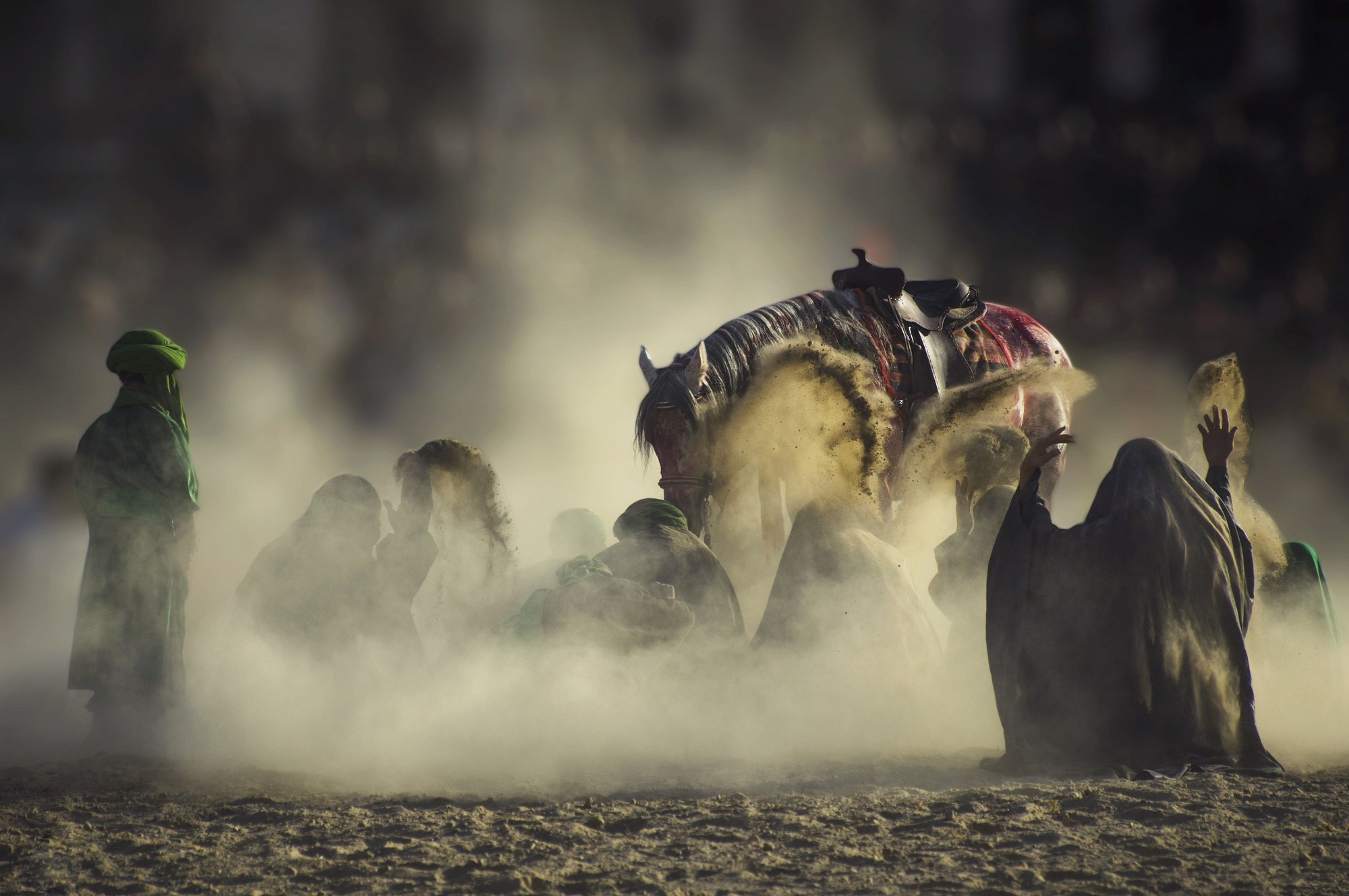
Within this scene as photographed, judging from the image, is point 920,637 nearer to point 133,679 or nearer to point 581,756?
point 581,756

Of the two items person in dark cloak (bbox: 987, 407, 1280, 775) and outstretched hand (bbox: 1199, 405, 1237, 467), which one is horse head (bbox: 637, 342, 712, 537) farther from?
outstretched hand (bbox: 1199, 405, 1237, 467)

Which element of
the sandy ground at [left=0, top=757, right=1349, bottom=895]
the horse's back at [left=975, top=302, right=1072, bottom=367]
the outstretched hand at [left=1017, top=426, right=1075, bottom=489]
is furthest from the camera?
the horse's back at [left=975, top=302, right=1072, bottom=367]

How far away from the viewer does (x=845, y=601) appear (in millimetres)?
5453

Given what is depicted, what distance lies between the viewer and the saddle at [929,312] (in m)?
7.11

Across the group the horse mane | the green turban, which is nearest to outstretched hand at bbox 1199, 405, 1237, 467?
the horse mane

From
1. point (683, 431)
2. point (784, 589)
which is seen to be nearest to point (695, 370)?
point (683, 431)

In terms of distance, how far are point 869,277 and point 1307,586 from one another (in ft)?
9.95

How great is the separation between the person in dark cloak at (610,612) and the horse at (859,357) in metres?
1.41

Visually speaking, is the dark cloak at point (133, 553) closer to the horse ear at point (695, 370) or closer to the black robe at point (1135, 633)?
the horse ear at point (695, 370)

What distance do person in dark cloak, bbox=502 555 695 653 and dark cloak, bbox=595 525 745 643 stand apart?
228 millimetres

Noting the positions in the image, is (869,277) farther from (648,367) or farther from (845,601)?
(845,601)

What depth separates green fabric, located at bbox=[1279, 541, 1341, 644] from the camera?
565 centimetres

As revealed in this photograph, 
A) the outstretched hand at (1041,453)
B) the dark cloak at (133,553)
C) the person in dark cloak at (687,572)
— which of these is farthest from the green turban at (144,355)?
the outstretched hand at (1041,453)

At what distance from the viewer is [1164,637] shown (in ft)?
13.7
